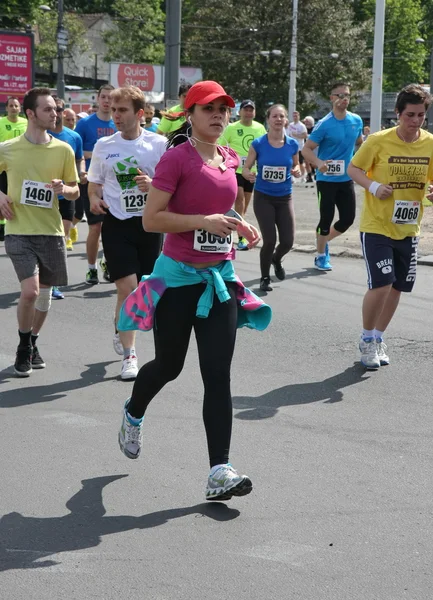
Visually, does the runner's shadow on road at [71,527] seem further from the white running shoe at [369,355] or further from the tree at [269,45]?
the tree at [269,45]

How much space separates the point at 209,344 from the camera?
471cm

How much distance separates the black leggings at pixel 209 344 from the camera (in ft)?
15.5

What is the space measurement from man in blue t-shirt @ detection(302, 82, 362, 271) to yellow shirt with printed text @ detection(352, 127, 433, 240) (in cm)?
431

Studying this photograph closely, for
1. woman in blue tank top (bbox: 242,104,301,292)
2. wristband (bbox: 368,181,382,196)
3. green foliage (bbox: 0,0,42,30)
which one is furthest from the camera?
green foliage (bbox: 0,0,42,30)

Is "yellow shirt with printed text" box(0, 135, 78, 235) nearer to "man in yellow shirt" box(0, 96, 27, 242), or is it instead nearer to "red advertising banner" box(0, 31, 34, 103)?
"man in yellow shirt" box(0, 96, 27, 242)

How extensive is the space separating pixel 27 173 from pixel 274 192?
4546 millimetres

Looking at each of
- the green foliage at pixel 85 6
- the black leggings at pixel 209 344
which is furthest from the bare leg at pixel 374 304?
the green foliage at pixel 85 6

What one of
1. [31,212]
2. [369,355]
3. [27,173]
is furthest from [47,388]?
[369,355]

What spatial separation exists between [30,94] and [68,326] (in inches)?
104

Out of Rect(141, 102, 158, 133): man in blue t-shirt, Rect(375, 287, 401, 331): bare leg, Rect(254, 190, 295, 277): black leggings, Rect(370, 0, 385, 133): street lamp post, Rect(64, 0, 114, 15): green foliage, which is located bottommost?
Rect(375, 287, 401, 331): bare leg

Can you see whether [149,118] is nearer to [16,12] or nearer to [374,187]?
[374,187]

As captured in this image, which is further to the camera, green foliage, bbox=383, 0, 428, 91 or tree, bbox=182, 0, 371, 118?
green foliage, bbox=383, 0, 428, 91

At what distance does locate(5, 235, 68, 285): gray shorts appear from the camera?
7293 mm

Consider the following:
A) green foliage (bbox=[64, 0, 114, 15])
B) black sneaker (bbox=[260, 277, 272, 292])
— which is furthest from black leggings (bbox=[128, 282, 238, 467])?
green foliage (bbox=[64, 0, 114, 15])
